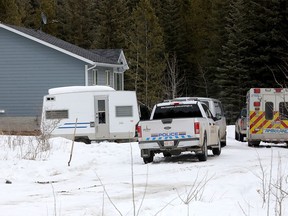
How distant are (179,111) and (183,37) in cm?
4768

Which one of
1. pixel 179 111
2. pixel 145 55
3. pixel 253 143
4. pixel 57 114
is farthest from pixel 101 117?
pixel 145 55

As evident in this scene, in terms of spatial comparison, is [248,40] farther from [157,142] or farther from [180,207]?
[180,207]

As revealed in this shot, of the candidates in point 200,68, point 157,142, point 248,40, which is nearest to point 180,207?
point 157,142

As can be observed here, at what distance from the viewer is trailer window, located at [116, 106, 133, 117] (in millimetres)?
24656

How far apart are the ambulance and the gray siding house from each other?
39.1 feet

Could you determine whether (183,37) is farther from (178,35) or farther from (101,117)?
(101,117)

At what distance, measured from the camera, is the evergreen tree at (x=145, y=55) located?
5300 cm

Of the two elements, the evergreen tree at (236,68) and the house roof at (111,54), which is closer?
the house roof at (111,54)

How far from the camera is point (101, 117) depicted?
81.1ft

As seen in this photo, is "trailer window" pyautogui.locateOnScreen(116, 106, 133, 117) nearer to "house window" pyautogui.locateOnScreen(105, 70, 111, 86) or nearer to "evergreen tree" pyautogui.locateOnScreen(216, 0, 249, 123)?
"house window" pyautogui.locateOnScreen(105, 70, 111, 86)

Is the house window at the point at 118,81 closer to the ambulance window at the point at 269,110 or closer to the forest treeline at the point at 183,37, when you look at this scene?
the forest treeline at the point at 183,37

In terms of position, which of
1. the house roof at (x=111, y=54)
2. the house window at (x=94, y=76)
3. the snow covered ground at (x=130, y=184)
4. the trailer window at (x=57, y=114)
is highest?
the house roof at (x=111, y=54)

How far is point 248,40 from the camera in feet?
153

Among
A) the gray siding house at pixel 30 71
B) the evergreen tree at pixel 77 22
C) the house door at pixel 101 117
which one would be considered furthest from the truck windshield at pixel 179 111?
the evergreen tree at pixel 77 22
